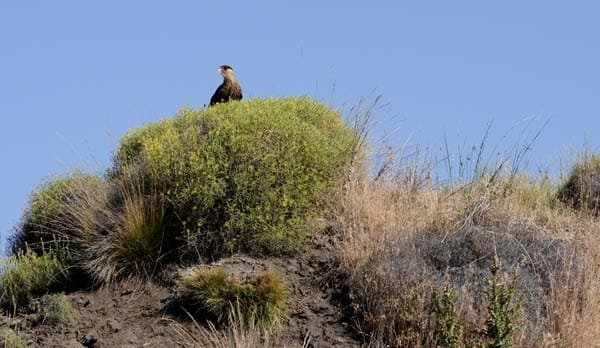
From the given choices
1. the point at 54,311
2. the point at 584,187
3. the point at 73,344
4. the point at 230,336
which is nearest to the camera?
the point at 230,336

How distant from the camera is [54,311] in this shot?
38.7ft

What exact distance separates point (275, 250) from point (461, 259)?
7.00ft

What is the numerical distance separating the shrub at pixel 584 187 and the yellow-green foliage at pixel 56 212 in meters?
6.58

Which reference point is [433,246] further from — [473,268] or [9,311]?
[9,311]

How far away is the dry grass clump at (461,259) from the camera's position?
1073 cm

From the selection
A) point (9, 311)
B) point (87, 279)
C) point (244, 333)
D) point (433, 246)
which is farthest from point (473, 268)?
point (9, 311)

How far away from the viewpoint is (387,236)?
11977 mm

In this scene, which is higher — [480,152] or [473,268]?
[480,152]

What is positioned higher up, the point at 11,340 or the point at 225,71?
the point at 225,71

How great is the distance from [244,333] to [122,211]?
2.55 m

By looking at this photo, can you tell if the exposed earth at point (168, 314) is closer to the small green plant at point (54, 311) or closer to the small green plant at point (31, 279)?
the small green plant at point (54, 311)

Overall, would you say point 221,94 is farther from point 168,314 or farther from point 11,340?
point 11,340

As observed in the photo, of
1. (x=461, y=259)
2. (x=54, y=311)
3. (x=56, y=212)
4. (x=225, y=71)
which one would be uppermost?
(x=225, y=71)

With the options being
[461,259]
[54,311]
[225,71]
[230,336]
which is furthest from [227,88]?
[230,336]
